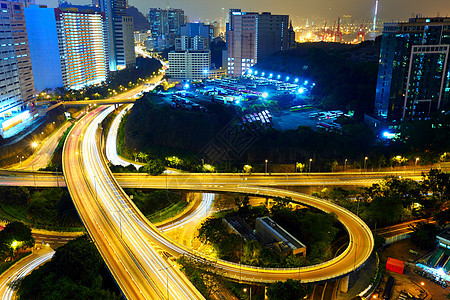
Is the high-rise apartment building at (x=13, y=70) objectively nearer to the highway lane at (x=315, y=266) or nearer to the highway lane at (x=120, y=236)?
the highway lane at (x=120, y=236)

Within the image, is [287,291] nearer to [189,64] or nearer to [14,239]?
[14,239]

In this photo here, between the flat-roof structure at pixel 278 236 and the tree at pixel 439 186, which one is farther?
the tree at pixel 439 186

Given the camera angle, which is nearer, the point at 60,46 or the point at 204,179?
the point at 204,179

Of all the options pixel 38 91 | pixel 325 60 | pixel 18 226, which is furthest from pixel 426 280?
pixel 38 91

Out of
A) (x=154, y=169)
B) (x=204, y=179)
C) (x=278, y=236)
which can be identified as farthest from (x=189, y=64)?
(x=278, y=236)

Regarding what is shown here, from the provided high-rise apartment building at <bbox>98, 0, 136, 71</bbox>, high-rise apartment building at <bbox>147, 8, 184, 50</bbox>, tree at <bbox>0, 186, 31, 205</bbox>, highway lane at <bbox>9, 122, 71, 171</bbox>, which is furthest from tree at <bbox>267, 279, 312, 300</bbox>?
high-rise apartment building at <bbox>147, 8, 184, 50</bbox>

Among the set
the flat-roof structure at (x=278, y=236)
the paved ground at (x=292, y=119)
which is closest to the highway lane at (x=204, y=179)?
the flat-roof structure at (x=278, y=236)

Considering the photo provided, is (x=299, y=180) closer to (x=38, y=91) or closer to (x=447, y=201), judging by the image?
(x=447, y=201)
